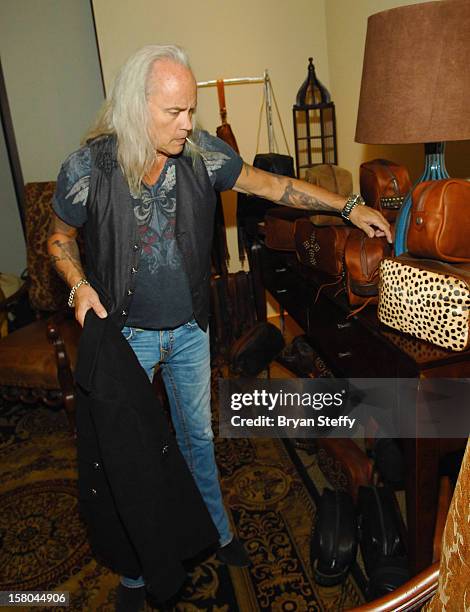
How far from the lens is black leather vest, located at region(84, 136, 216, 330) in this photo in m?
1.60

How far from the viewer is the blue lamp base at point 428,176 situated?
5.68 feet

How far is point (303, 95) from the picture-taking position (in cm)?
359

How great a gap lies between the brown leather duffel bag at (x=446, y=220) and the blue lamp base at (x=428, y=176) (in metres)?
0.21

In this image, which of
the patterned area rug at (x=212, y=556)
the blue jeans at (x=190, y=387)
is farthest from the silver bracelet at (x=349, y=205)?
the patterned area rug at (x=212, y=556)

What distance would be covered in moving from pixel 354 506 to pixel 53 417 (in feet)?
6.26

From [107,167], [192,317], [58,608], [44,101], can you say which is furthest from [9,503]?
[44,101]

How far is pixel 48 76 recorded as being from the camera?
3.91 meters

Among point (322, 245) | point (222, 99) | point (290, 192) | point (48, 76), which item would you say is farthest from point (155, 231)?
point (48, 76)

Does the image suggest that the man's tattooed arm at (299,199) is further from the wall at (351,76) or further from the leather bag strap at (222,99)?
the leather bag strap at (222,99)

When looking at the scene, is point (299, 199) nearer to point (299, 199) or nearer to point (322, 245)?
point (299, 199)

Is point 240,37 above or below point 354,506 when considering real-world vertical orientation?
above

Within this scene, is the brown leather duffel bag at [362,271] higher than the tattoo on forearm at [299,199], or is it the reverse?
the tattoo on forearm at [299,199]

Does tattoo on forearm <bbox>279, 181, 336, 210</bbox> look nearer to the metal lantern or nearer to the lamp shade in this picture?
the lamp shade

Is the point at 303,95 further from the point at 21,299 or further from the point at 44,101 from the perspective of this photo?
the point at 21,299
